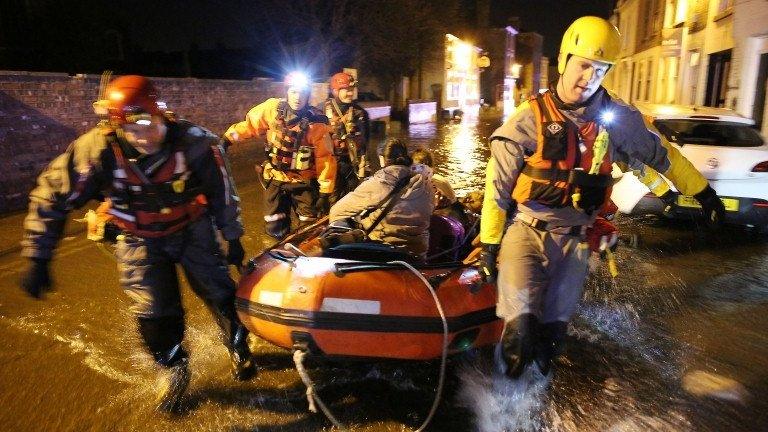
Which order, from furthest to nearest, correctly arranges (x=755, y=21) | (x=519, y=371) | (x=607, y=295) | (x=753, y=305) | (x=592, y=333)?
(x=755, y=21) < (x=607, y=295) < (x=753, y=305) < (x=592, y=333) < (x=519, y=371)

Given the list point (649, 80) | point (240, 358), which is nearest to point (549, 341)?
point (240, 358)

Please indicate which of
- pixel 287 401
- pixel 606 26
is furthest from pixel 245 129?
pixel 606 26

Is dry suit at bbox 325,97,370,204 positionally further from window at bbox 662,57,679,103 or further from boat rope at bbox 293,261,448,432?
window at bbox 662,57,679,103

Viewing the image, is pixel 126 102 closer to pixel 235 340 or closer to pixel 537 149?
pixel 235 340

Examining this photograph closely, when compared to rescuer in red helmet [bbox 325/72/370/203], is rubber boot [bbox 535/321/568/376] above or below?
below

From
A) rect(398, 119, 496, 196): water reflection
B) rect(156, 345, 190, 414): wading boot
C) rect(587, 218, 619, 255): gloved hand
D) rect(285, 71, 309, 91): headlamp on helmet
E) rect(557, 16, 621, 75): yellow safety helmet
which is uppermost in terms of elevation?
rect(557, 16, 621, 75): yellow safety helmet

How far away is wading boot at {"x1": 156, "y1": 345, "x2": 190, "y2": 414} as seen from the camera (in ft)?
10.3

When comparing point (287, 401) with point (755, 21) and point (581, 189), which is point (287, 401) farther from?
point (755, 21)

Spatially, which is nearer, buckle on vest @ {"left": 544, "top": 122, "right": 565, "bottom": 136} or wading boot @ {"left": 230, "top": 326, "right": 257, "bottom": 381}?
buckle on vest @ {"left": 544, "top": 122, "right": 565, "bottom": 136}

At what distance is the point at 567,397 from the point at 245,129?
349 cm

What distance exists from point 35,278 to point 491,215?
2357 millimetres

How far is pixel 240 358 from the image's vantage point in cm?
339

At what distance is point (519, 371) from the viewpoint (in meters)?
2.92

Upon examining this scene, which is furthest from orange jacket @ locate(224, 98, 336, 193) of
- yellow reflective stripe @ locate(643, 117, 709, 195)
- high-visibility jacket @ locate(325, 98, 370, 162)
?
yellow reflective stripe @ locate(643, 117, 709, 195)
